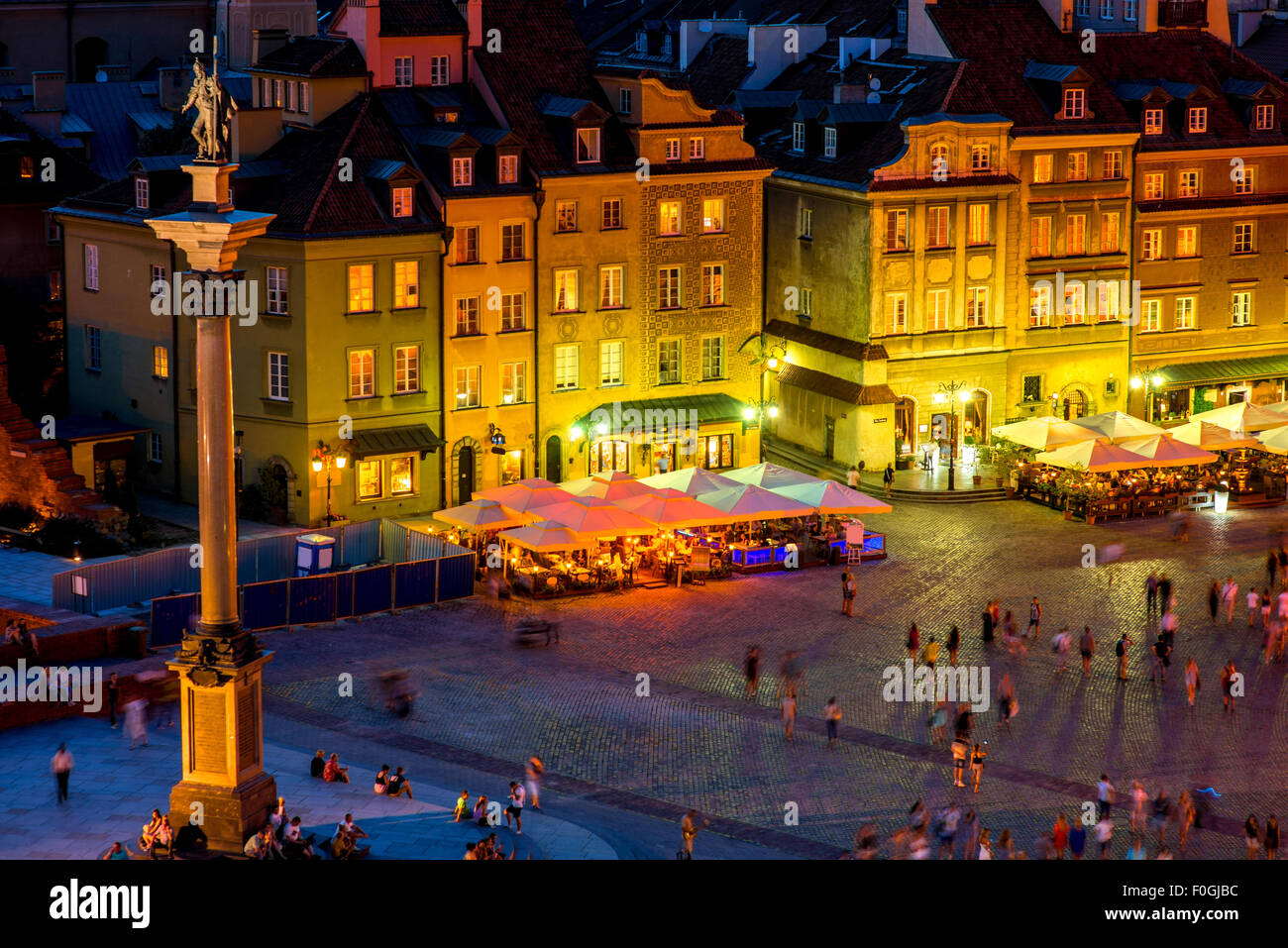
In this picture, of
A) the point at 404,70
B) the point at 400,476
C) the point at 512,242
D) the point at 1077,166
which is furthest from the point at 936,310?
the point at 400,476

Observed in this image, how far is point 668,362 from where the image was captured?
283 feet

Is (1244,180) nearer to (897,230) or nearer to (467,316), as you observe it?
(897,230)

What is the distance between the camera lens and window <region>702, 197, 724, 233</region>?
86312 mm

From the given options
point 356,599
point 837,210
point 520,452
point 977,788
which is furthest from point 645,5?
point 977,788

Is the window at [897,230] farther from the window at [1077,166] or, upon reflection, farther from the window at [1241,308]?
the window at [1241,308]

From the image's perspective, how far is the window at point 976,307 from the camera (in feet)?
292

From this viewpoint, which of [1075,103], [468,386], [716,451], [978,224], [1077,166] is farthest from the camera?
[1077,166]

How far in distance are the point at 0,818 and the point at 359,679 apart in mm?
13573

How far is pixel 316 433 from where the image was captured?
7838 centimetres

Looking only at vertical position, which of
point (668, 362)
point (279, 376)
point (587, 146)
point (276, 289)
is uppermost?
point (587, 146)

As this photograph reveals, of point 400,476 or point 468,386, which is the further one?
point 468,386

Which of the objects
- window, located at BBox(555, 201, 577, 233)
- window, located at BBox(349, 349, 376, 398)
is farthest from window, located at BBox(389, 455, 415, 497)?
window, located at BBox(555, 201, 577, 233)

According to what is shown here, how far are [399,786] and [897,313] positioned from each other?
1565 inches

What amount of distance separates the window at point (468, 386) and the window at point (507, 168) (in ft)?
21.0
